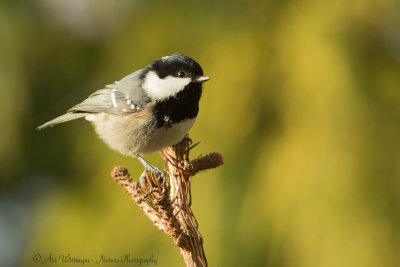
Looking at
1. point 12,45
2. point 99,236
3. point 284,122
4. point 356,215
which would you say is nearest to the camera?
point 356,215

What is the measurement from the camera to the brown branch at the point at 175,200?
1.08 m

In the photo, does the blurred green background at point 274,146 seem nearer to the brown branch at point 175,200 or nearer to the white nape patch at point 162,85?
the white nape patch at point 162,85

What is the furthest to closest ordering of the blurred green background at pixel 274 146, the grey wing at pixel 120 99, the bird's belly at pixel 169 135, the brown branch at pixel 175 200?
the blurred green background at pixel 274 146 < the grey wing at pixel 120 99 < the bird's belly at pixel 169 135 < the brown branch at pixel 175 200

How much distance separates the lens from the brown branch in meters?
1.08

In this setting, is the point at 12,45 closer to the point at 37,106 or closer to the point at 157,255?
the point at 37,106

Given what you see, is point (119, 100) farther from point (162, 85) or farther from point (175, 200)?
point (175, 200)

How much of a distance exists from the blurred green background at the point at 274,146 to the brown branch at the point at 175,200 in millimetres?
731

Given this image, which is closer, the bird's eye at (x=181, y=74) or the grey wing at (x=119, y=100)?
the bird's eye at (x=181, y=74)

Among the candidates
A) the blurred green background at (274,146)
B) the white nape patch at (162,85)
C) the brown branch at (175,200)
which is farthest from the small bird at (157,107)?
the blurred green background at (274,146)

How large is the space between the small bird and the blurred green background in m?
0.41

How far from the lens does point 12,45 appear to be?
2893 millimetres

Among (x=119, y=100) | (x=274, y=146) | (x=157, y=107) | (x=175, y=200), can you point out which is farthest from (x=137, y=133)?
(x=274, y=146)

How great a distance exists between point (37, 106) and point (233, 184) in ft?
6.06

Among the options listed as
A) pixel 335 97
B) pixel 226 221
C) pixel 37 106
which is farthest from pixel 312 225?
pixel 37 106
